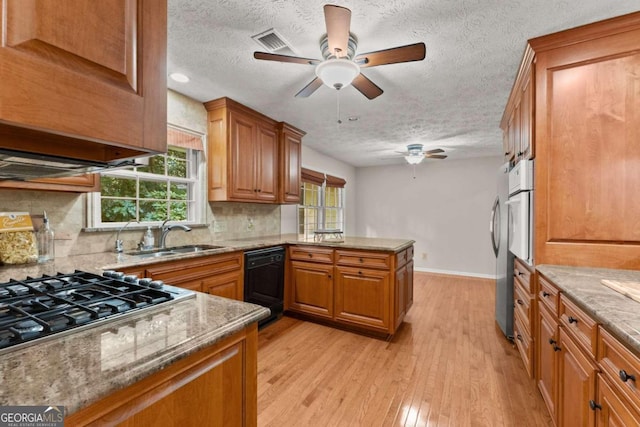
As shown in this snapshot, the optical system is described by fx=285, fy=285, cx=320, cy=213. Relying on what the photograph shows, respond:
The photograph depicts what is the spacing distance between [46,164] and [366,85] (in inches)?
72.4

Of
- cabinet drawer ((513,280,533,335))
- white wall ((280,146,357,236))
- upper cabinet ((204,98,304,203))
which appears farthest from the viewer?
white wall ((280,146,357,236))

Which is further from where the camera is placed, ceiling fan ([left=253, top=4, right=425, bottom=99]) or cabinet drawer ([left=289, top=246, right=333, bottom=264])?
cabinet drawer ([left=289, top=246, right=333, bottom=264])

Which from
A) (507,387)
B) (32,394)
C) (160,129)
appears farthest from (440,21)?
(507,387)

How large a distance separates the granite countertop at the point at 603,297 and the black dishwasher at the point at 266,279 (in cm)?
225

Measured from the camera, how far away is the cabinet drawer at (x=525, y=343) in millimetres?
1993

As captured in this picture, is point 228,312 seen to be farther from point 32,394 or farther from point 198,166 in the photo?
point 198,166

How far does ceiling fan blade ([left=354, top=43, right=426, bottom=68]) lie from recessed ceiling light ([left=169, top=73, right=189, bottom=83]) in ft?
5.08

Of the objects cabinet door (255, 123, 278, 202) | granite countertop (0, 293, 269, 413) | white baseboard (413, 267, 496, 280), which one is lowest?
white baseboard (413, 267, 496, 280)

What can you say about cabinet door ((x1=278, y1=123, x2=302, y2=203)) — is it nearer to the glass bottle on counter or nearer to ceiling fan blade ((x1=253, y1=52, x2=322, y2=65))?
ceiling fan blade ((x1=253, y1=52, x2=322, y2=65))

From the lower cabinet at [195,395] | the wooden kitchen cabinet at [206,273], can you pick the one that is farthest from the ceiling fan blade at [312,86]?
the lower cabinet at [195,395]

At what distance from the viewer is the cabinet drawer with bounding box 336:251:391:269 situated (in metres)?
2.74

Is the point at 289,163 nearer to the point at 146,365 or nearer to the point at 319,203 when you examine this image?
the point at 319,203

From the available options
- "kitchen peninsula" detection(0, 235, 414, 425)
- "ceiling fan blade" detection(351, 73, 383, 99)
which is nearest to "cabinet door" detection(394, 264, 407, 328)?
"ceiling fan blade" detection(351, 73, 383, 99)

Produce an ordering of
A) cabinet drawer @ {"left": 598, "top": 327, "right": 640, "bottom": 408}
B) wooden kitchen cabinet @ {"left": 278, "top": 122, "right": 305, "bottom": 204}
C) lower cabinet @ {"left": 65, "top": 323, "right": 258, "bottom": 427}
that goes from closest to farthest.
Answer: lower cabinet @ {"left": 65, "top": 323, "right": 258, "bottom": 427}, cabinet drawer @ {"left": 598, "top": 327, "right": 640, "bottom": 408}, wooden kitchen cabinet @ {"left": 278, "top": 122, "right": 305, "bottom": 204}
